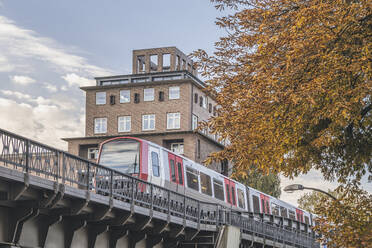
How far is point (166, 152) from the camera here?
30828 mm

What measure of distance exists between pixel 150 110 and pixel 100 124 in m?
6.36

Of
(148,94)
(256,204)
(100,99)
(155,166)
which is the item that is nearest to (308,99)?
(155,166)

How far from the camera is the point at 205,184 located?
3544 centimetres

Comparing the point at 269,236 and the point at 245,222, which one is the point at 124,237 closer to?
the point at 245,222

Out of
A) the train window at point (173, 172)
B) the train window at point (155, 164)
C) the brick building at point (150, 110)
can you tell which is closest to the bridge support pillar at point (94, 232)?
the train window at point (155, 164)

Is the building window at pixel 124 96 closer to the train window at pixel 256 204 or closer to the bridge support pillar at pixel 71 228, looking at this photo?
the train window at pixel 256 204

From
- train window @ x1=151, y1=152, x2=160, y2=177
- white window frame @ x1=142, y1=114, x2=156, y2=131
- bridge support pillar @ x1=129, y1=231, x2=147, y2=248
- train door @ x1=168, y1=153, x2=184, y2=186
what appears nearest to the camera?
bridge support pillar @ x1=129, y1=231, x2=147, y2=248

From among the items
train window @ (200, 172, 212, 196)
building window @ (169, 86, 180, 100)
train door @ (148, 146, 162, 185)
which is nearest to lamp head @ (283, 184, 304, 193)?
train window @ (200, 172, 212, 196)

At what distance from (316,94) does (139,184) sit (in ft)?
30.0

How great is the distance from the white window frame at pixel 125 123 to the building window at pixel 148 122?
1.70m

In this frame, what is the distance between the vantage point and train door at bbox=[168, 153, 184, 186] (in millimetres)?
30859

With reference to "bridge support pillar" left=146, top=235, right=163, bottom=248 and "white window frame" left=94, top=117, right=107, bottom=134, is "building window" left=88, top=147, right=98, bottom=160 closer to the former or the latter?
"white window frame" left=94, top=117, right=107, bottom=134

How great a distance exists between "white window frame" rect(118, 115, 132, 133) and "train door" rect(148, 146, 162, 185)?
49348 mm

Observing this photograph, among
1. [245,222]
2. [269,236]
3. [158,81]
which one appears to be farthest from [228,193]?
[158,81]
